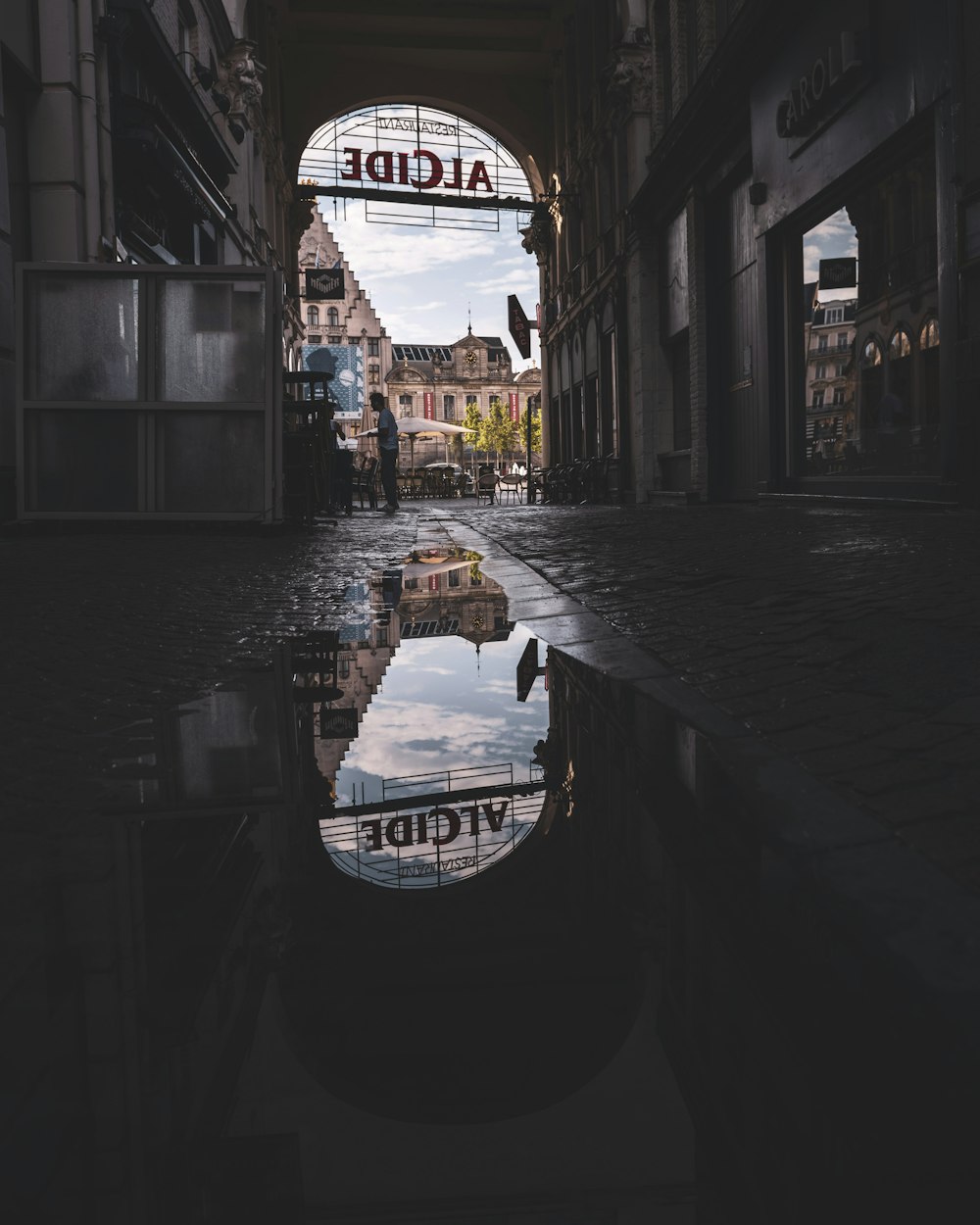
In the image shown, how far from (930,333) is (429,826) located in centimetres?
941

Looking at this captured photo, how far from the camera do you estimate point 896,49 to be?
1012 centimetres

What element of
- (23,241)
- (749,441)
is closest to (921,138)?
(749,441)

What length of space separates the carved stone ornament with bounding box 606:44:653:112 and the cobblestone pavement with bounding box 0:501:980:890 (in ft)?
45.1

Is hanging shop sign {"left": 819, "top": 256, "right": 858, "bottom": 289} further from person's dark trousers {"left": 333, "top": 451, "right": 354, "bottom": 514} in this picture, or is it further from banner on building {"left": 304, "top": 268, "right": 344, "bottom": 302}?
banner on building {"left": 304, "top": 268, "right": 344, "bottom": 302}

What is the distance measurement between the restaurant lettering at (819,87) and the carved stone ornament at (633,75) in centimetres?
748

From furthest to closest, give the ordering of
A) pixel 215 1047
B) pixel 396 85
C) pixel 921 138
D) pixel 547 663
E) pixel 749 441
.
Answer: pixel 396 85 < pixel 749 441 < pixel 921 138 < pixel 547 663 < pixel 215 1047

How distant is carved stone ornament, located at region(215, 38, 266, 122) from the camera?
64.2 ft

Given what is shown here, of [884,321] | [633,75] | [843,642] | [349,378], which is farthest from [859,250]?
[349,378]

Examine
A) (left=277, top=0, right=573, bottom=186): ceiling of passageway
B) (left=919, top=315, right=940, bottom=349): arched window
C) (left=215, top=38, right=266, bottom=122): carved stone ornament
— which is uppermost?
(left=277, top=0, right=573, bottom=186): ceiling of passageway

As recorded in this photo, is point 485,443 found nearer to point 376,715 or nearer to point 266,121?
point 266,121

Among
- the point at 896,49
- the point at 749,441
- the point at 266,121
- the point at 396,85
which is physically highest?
the point at 396,85

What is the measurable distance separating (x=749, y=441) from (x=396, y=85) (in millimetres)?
19331

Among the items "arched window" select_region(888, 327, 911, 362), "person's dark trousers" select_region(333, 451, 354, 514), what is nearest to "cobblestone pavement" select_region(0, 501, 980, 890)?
"arched window" select_region(888, 327, 911, 362)

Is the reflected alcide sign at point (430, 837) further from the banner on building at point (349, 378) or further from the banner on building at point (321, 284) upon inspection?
the banner on building at point (349, 378)
